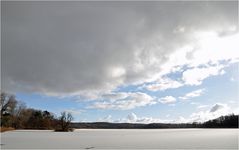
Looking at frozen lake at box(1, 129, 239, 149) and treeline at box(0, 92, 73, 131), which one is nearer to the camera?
frozen lake at box(1, 129, 239, 149)

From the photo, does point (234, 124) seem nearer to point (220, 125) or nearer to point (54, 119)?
point (220, 125)

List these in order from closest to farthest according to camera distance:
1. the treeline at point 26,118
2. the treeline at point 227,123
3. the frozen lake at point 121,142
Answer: the frozen lake at point 121,142
the treeline at point 26,118
the treeline at point 227,123

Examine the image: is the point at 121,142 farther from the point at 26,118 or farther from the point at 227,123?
the point at 227,123

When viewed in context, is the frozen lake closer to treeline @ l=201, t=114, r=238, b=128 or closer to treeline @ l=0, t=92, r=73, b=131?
treeline @ l=0, t=92, r=73, b=131

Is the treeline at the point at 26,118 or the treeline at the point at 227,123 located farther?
the treeline at the point at 227,123

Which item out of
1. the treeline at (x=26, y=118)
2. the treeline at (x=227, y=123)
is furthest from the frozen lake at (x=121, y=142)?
the treeline at (x=227, y=123)

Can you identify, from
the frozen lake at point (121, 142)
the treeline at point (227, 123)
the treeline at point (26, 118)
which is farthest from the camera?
the treeline at point (227, 123)

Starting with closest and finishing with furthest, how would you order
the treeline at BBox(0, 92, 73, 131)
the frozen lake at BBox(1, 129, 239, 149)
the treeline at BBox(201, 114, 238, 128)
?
the frozen lake at BBox(1, 129, 239, 149), the treeline at BBox(0, 92, 73, 131), the treeline at BBox(201, 114, 238, 128)

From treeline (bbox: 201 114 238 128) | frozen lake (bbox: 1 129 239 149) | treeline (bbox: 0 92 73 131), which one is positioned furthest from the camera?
treeline (bbox: 201 114 238 128)

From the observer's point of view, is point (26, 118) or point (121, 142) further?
point (26, 118)

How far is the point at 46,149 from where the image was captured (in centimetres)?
1356

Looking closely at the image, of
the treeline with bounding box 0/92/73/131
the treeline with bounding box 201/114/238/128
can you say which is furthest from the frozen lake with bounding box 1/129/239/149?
the treeline with bounding box 201/114/238/128

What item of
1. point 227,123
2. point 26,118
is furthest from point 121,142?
point 227,123

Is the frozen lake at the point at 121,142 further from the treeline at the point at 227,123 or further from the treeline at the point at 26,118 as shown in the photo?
the treeline at the point at 227,123
